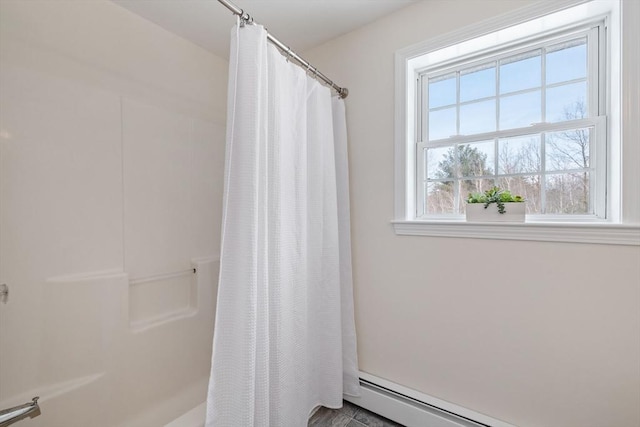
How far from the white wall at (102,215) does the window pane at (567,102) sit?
2014 mm

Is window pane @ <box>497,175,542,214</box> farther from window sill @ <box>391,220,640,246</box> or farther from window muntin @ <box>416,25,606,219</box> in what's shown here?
window sill @ <box>391,220,640,246</box>

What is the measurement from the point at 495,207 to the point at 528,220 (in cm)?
18

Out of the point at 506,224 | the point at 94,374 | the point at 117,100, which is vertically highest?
the point at 117,100

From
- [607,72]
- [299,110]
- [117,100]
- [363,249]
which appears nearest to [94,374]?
[117,100]

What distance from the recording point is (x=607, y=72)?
1147 millimetres

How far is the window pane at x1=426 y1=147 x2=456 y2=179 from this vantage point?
154 cm

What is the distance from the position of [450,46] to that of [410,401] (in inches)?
71.9

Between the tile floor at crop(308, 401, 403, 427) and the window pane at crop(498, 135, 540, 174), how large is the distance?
1445mm

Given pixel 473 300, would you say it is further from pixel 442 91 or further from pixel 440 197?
pixel 442 91

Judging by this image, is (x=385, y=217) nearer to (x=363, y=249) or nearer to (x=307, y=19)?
(x=363, y=249)

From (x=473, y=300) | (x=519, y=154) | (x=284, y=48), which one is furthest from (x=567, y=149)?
(x=284, y=48)

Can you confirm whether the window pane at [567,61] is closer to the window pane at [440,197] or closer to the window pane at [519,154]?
the window pane at [519,154]

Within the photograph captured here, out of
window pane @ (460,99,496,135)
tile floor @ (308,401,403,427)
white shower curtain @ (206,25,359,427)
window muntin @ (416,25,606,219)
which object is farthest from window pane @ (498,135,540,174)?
tile floor @ (308,401,403,427)

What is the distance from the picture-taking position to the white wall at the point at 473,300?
107cm
